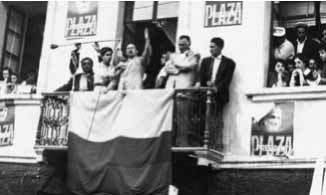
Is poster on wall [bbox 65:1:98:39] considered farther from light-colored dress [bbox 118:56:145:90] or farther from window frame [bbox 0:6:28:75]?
light-colored dress [bbox 118:56:145:90]

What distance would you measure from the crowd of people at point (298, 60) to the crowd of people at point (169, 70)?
3.13 feet

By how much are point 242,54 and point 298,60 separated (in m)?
1.18

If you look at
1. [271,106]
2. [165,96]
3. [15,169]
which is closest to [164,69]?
[165,96]

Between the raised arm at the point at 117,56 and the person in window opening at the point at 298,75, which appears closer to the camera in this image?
A: the person in window opening at the point at 298,75

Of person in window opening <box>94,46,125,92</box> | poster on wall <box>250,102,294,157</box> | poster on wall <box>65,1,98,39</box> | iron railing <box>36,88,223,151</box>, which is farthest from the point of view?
poster on wall <box>65,1,98,39</box>

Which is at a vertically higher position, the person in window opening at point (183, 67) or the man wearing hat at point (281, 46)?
the man wearing hat at point (281, 46)

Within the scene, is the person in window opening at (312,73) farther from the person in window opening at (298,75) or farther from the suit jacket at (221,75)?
the suit jacket at (221,75)

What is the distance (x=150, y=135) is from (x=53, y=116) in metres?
2.53

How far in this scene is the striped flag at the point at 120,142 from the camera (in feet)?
55.2

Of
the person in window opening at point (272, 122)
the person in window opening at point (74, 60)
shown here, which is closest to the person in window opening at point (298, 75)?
the person in window opening at point (272, 122)

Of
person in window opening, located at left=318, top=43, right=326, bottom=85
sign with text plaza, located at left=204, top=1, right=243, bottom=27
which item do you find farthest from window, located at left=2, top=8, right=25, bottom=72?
person in window opening, located at left=318, top=43, right=326, bottom=85

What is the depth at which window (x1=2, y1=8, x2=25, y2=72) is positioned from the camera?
21.2 meters

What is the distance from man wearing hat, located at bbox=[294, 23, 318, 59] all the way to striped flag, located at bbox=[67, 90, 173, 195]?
2.83 metres

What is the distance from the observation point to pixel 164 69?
17.6m
